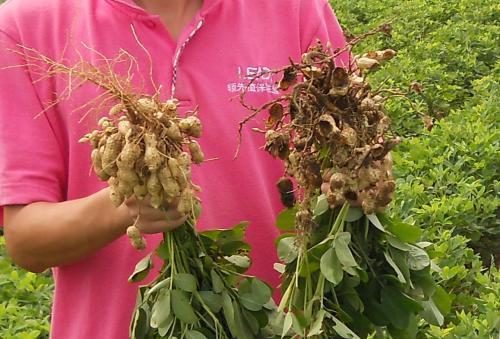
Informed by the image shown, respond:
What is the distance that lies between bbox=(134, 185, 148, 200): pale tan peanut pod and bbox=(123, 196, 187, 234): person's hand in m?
0.01

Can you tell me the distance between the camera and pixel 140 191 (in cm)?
139

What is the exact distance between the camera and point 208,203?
1698 millimetres

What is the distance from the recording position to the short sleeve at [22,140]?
1624 mm

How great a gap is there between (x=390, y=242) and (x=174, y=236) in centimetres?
36

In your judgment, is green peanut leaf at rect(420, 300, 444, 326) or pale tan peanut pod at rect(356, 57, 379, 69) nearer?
pale tan peanut pod at rect(356, 57, 379, 69)

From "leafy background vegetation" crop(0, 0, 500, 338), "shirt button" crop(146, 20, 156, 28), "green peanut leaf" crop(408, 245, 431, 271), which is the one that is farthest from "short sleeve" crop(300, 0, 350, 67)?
"green peanut leaf" crop(408, 245, 431, 271)

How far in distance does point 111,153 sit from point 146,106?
0.30 feet

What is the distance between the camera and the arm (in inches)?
58.1

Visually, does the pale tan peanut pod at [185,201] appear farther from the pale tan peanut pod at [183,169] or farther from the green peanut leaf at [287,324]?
the green peanut leaf at [287,324]

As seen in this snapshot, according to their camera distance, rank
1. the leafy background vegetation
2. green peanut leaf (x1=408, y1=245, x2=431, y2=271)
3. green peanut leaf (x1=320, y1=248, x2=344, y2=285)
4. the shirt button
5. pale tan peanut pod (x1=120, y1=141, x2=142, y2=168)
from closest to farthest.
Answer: pale tan peanut pod (x1=120, y1=141, x2=142, y2=168)
green peanut leaf (x1=320, y1=248, x2=344, y2=285)
green peanut leaf (x1=408, y1=245, x2=431, y2=271)
the shirt button
the leafy background vegetation

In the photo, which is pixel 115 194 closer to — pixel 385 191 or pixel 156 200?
pixel 156 200

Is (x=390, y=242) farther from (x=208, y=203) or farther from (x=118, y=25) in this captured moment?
(x=118, y=25)

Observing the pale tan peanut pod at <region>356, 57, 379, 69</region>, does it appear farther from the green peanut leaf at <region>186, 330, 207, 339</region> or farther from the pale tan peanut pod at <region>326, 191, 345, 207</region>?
the green peanut leaf at <region>186, 330, 207, 339</region>

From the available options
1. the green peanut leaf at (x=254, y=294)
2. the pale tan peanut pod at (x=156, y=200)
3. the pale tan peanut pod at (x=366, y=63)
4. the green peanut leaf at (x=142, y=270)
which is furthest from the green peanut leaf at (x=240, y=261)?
the pale tan peanut pod at (x=366, y=63)
